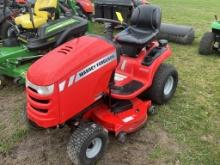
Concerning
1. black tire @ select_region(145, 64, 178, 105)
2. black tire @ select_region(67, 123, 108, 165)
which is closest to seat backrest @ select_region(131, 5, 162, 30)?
black tire @ select_region(145, 64, 178, 105)

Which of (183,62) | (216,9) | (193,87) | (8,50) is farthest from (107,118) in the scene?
(216,9)

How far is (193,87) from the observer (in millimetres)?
4695

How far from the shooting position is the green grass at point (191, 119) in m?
3.26

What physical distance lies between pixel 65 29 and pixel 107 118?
207 cm

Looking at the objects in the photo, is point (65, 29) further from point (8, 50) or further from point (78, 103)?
point (78, 103)

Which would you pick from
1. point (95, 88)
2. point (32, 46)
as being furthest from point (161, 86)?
point (32, 46)

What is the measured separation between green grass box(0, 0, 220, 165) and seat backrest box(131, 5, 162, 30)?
3.14 ft

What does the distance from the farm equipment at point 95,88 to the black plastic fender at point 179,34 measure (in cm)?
269

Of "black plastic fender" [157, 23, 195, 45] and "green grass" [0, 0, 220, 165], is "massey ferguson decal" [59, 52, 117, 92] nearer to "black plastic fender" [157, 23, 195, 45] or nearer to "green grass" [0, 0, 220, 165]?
"green grass" [0, 0, 220, 165]

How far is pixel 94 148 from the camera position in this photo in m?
3.05

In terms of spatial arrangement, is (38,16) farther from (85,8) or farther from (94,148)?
(94,148)

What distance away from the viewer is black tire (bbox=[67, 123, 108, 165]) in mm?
2842

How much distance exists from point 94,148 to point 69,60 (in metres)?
0.83

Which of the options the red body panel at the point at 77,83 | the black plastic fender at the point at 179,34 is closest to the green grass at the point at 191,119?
the red body panel at the point at 77,83
